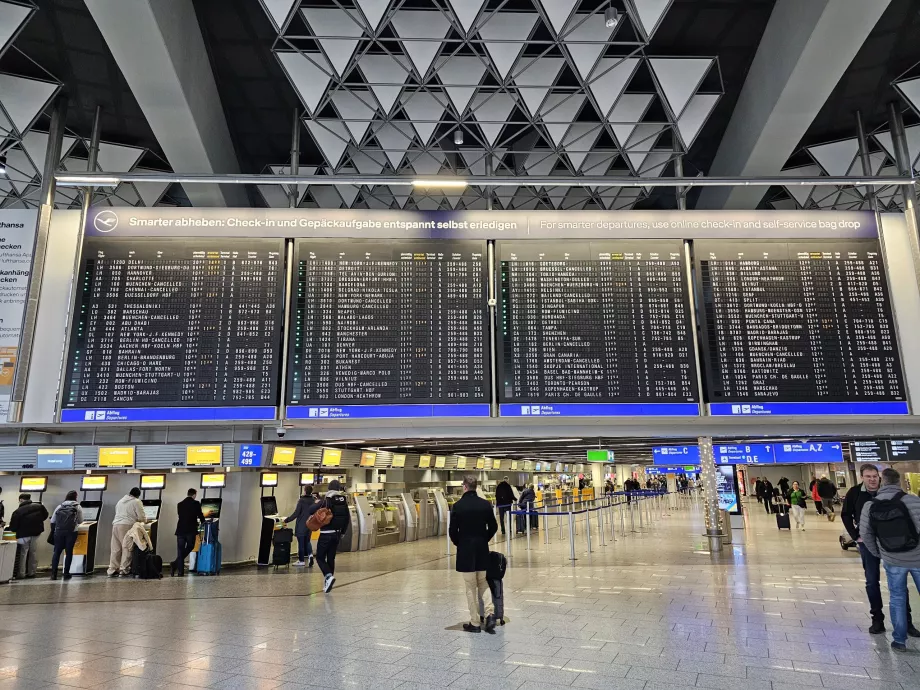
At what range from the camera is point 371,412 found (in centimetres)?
802

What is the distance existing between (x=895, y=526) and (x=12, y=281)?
10.7 meters

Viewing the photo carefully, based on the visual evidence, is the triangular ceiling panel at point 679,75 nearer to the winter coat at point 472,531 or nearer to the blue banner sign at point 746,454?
the winter coat at point 472,531

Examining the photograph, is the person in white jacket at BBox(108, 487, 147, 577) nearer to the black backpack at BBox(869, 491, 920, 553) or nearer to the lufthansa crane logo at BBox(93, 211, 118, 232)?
the lufthansa crane logo at BBox(93, 211, 118, 232)

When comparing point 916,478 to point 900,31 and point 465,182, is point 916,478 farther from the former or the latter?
point 465,182

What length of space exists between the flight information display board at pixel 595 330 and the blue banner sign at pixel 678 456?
7.59m

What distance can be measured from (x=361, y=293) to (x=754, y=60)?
662cm

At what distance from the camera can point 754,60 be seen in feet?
29.2

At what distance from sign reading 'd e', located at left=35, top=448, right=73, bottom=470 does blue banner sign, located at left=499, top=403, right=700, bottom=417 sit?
7234 millimetres

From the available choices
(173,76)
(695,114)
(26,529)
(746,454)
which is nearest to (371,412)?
(173,76)

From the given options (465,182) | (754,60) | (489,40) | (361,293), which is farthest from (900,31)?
(361,293)

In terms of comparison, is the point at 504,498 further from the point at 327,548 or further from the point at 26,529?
the point at 26,529

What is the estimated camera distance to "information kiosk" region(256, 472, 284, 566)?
457 inches

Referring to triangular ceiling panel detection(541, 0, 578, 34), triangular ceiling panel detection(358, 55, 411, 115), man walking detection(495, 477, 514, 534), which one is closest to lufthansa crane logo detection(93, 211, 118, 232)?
triangular ceiling panel detection(358, 55, 411, 115)

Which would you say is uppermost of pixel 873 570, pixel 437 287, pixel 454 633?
pixel 437 287
